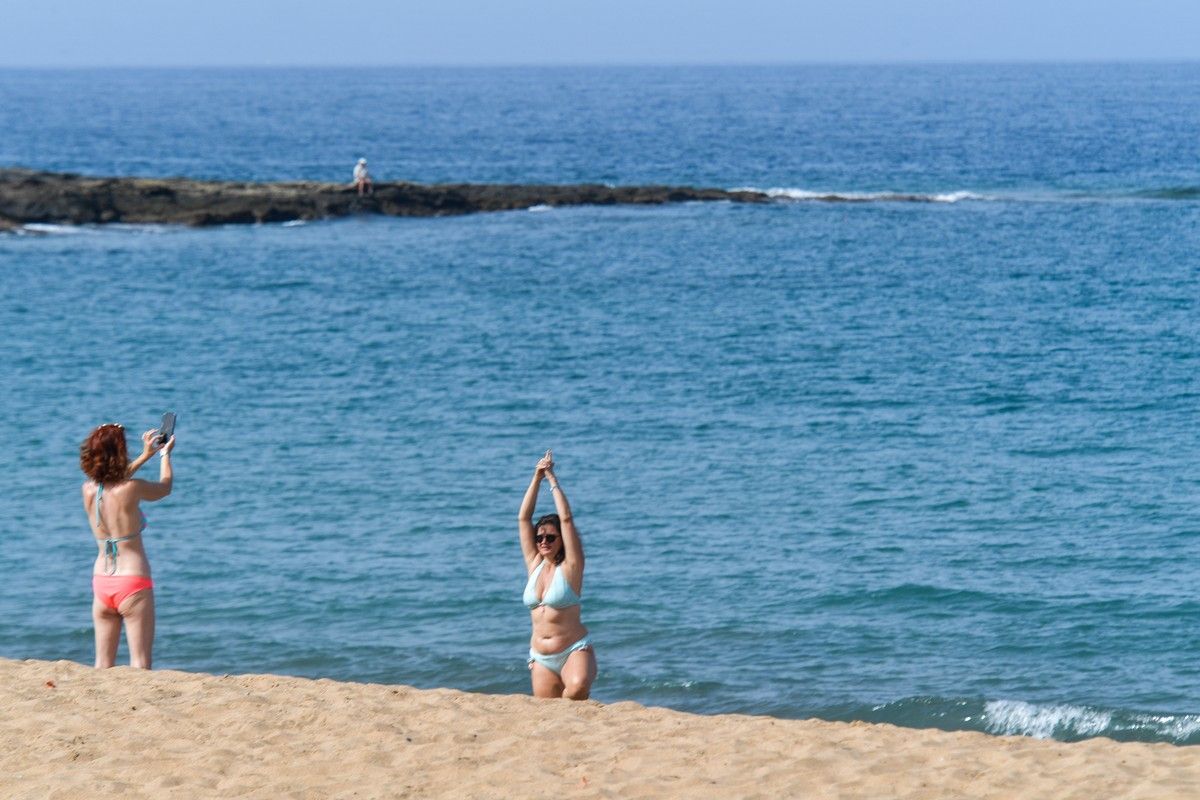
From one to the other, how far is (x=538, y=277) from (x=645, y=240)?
6.93 meters

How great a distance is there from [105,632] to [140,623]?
34cm

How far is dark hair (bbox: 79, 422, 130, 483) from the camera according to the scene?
895 cm

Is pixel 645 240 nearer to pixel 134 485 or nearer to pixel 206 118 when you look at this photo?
pixel 134 485

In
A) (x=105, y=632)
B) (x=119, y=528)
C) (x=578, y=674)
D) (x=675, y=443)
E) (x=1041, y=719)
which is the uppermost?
(x=119, y=528)

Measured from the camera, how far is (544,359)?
27.1 meters

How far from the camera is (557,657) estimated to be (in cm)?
959

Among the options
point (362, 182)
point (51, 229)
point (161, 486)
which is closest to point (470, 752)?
point (161, 486)

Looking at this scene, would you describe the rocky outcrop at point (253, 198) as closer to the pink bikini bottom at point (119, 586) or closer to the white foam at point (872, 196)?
the white foam at point (872, 196)

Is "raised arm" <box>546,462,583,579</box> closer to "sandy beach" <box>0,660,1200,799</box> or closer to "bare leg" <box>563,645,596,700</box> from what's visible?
"bare leg" <box>563,645,596,700</box>

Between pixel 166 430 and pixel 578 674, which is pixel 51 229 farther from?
pixel 578 674

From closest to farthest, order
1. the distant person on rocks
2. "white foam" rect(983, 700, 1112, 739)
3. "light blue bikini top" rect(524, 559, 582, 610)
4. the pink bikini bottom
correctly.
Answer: "light blue bikini top" rect(524, 559, 582, 610)
the pink bikini bottom
"white foam" rect(983, 700, 1112, 739)
the distant person on rocks

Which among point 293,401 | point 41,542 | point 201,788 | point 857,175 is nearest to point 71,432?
point 293,401

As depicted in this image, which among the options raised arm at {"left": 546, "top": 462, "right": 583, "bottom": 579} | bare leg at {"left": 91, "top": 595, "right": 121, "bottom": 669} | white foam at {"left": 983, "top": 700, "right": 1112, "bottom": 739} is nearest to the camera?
raised arm at {"left": 546, "top": 462, "right": 583, "bottom": 579}

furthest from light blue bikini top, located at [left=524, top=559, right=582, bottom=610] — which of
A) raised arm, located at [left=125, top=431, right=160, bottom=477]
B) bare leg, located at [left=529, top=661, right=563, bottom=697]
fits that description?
raised arm, located at [left=125, top=431, right=160, bottom=477]
